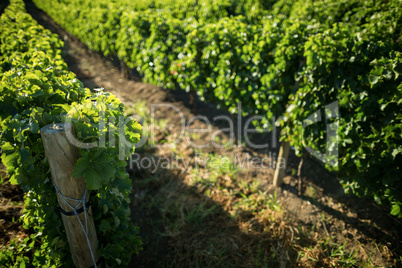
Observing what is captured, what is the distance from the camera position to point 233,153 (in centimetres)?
442

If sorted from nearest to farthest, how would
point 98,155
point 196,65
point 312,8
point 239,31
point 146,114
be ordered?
point 98,155
point 239,31
point 196,65
point 146,114
point 312,8

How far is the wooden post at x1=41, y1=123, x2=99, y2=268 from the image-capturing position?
128 cm

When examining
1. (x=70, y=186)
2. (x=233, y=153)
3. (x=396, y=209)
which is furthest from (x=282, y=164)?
(x=70, y=186)

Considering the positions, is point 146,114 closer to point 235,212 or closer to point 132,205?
point 132,205

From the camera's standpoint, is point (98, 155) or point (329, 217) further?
point (329, 217)

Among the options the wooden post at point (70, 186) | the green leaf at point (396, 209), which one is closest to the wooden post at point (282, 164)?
the green leaf at point (396, 209)

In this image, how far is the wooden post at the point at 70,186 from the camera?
4.20 feet

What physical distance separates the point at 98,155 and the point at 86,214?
0.55 m

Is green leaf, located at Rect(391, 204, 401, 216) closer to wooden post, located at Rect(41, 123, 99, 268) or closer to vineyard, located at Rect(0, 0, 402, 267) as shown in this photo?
vineyard, located at Rect(0, 0, 402, 267)

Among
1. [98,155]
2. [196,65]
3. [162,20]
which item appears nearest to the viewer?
[98,155]

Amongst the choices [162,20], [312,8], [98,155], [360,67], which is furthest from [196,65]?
[312,8]

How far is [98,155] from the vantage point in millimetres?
1405

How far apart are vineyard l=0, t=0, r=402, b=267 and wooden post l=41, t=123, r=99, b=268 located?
88 mm

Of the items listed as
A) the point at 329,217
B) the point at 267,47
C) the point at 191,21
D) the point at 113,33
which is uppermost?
the point at 113,33
